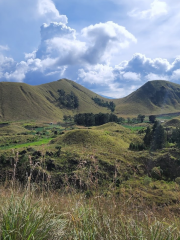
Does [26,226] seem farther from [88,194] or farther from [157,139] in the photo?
[157,139]

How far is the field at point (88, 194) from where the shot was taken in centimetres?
279

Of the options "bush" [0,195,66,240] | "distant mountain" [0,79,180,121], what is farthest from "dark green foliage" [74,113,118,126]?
"bush" [0,195,66,240]

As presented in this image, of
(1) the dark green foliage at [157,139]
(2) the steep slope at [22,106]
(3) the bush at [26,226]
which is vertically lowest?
(1) the dark green foliage at [157,139]

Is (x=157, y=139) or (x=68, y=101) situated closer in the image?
(x=157, y=139)

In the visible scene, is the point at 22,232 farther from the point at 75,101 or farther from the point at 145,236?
the point at 75,101

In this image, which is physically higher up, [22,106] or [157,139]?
[22,106]

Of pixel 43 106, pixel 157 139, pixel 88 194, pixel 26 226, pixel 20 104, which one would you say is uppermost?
pixel 20 104

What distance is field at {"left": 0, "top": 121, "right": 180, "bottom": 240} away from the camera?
2795 millimetres

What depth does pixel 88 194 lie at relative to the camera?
7258 millimetres

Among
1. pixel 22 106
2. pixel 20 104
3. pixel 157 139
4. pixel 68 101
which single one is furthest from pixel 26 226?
pixel 68 101

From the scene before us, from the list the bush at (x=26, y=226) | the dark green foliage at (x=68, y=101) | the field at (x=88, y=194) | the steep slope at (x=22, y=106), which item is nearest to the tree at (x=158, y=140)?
the field at (x=88, y=194)

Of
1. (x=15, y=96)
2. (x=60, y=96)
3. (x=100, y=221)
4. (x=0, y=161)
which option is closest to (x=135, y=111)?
(x=60, y=96)

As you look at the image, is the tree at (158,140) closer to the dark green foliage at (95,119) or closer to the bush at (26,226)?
the bush at (26,226)

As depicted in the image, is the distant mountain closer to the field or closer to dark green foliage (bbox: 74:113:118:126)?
dark green foliage (bbox: 74:113:118:126)
